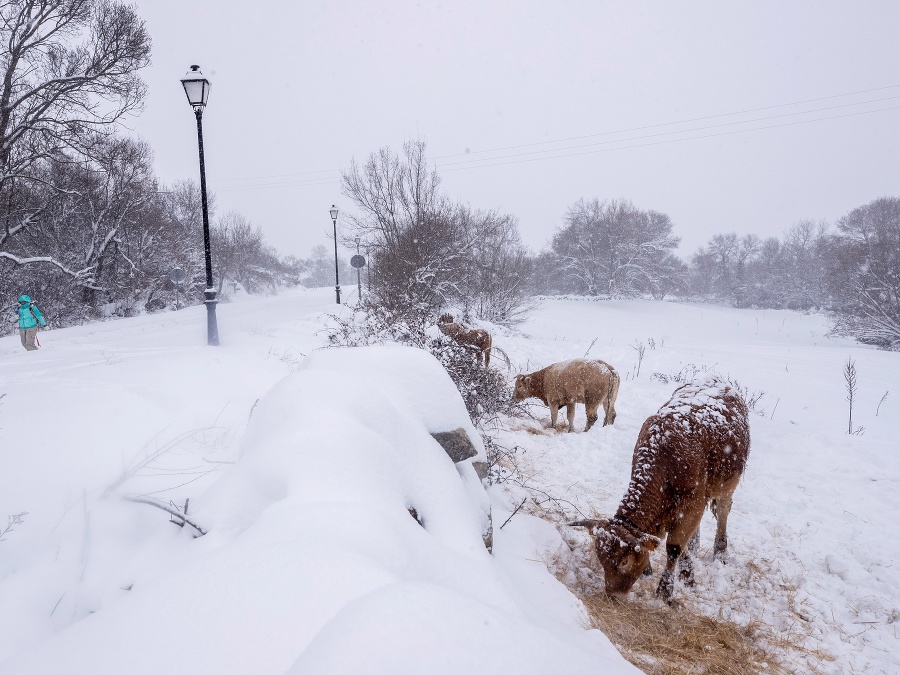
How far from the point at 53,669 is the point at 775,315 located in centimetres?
4794

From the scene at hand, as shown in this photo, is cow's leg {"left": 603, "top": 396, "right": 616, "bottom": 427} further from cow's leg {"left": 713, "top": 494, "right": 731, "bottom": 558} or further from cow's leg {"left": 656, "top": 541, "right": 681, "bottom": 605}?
cow's leg {"left": 656, "top": 541, "right": 681, "bottom": 605}

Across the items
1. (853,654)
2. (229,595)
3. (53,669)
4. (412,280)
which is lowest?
(853,654)

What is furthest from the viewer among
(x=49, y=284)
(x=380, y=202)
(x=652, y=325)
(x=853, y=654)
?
(x=652, y=325)

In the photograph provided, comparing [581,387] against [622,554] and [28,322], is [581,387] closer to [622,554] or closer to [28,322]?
[622,554]

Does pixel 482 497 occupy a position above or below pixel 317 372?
below

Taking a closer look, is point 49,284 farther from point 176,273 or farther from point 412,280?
point 412,280

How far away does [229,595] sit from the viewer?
1.21m

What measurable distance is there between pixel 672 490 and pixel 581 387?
12.6 feet

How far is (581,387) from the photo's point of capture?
698 centimetres

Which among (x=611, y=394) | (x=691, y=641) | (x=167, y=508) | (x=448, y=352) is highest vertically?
(x=448, y=352)

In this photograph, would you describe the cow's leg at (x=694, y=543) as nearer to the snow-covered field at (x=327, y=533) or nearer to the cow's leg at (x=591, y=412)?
the snow-covered field at (x=327, y=533)

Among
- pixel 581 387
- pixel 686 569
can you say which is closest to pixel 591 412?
pixel 581 387

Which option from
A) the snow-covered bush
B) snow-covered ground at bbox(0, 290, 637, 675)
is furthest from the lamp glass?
snow-covered ground at bbox(0, 290, 637, 675)

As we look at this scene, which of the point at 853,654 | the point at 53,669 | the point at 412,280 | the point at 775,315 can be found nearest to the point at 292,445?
the point at 53,669
